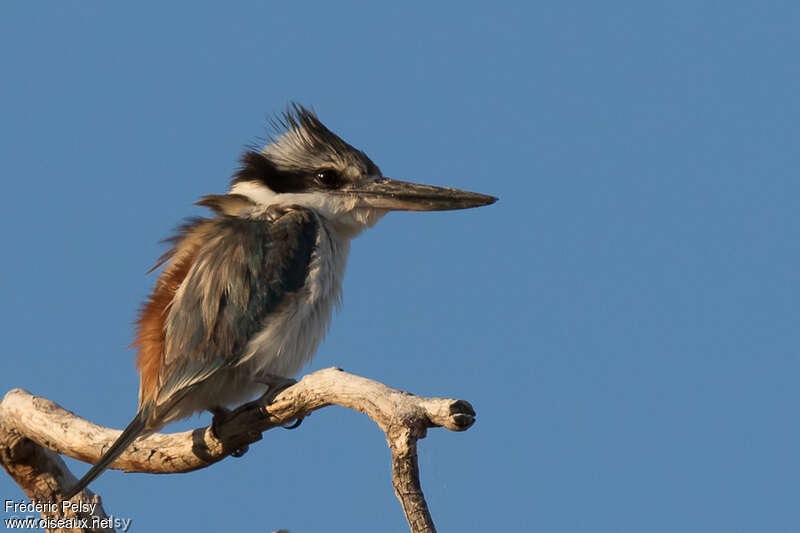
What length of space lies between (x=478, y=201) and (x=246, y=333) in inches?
55.8

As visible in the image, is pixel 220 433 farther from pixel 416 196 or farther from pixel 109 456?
pixel 416 196

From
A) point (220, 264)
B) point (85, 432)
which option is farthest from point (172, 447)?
point (220, 264)

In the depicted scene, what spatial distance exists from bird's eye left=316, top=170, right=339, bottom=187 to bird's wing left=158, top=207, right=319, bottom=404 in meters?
0.54

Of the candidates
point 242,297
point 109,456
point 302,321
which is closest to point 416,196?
point 302,321

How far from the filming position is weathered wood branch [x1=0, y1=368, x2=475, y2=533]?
8.65ft

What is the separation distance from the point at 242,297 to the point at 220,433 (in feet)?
1.80

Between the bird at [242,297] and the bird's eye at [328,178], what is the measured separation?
2 centimetres

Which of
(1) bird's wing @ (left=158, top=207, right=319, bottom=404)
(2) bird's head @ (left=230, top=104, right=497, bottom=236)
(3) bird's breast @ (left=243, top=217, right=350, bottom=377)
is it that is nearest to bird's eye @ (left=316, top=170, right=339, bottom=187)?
(2) bird's head @ (left=230, top=104, right=497, bottom=236)

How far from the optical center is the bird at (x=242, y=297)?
3840mm

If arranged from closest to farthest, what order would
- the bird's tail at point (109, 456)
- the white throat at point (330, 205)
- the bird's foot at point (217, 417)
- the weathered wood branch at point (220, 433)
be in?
the weathered wood branch at point (220, 433) < the bird's tail at point (109, 456) < the bird's foot at point (217, 417) < the white throat at point (330, 205)

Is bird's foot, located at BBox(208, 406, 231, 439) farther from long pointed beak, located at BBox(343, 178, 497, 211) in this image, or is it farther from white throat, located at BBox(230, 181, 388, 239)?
long pointed beak, located at BBox(343, 178, 497, 211)

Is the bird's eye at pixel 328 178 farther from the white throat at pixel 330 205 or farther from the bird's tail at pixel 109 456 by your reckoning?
the bird's tail at pixel 109 456

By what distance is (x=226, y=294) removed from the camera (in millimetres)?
3930

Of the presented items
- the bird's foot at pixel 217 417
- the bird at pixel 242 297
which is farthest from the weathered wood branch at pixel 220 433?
the bird at pixel 242 297
